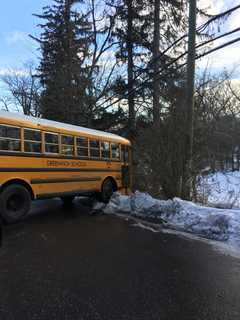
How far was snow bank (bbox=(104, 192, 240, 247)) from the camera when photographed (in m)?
7.00

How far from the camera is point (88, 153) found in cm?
1134

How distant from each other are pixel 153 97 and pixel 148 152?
7613mm

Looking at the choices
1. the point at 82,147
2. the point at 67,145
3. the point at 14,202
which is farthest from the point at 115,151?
the point at 14,202

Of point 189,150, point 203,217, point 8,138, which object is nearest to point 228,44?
point 189,150

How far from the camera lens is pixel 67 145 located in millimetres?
10250

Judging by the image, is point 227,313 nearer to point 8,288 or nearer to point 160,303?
point 160,303

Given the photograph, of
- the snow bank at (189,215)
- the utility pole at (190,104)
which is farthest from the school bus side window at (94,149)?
the utility pole at (190,104)

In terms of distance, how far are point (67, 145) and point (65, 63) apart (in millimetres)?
13723

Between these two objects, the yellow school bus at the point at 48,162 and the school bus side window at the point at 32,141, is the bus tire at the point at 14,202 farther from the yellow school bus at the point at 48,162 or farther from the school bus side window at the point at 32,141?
the school bus side window at the point at 32,141

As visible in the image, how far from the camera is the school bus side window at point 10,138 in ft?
26.4

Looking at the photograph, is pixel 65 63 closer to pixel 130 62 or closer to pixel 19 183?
A: pixel 130 62

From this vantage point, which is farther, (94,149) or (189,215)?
(94,149)

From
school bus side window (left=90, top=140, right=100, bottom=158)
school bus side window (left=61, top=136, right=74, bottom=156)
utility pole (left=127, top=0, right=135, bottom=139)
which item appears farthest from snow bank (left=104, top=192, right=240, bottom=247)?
utility pole (left=127, top=0, right=135, bottom=139)

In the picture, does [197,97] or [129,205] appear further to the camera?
[197,97]
